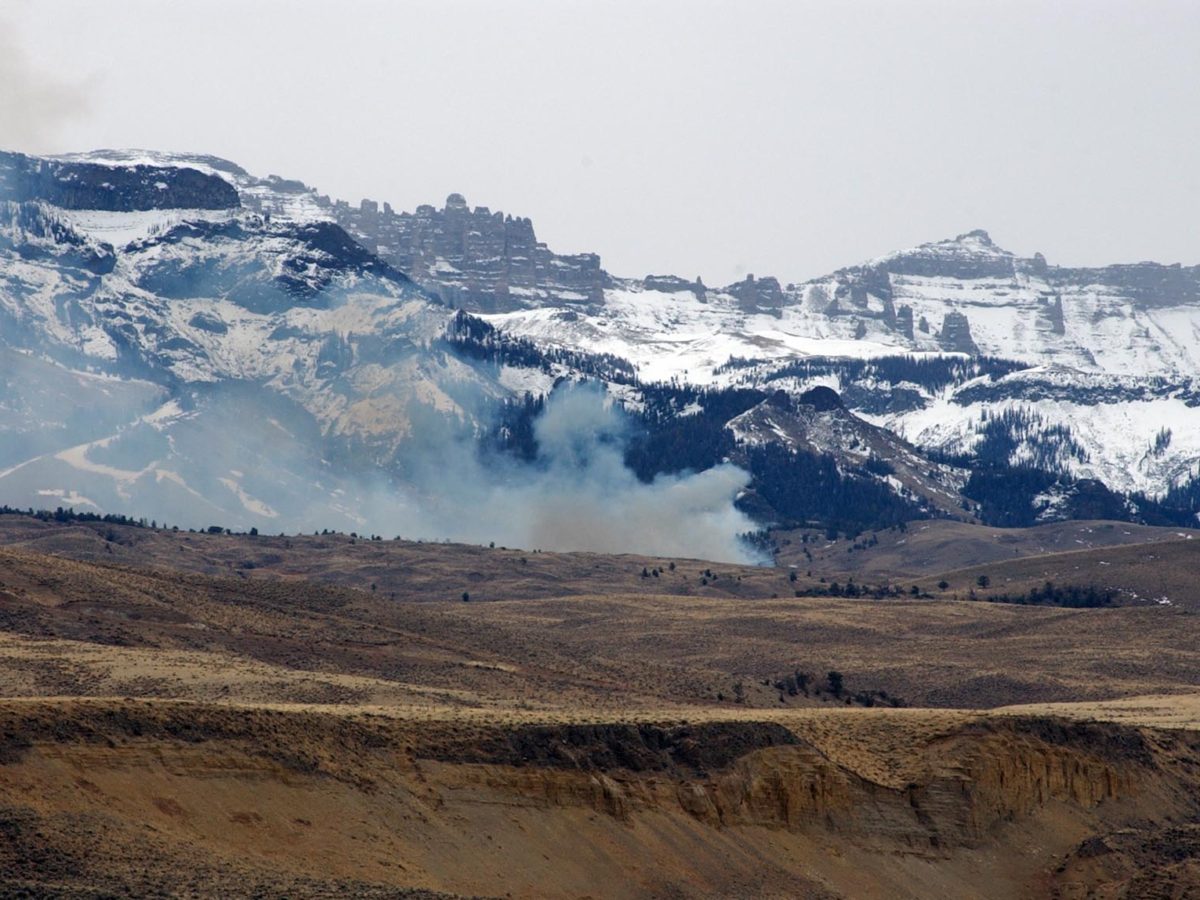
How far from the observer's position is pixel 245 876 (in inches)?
1997

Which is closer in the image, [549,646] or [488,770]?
[488,770]

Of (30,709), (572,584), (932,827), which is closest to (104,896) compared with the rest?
(30,709)

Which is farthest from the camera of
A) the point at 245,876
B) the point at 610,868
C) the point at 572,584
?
the point at 572,584

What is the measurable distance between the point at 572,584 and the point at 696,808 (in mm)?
133007

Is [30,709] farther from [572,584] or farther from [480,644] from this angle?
[572,584]

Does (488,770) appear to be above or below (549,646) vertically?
above

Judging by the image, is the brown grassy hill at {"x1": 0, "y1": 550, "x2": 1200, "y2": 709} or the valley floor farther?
the brown grassy hill at {"x1": 0, "y1": 550, "x2": 1200, "y2": 709}

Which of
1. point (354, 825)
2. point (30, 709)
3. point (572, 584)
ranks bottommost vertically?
point (572, 584)

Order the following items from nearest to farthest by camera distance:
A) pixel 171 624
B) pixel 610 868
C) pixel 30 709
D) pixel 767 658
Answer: pixel 30 709 < pixel 610 868 < pixel 171 624 < pixel 767 658

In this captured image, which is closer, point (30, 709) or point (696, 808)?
point (30, 709)

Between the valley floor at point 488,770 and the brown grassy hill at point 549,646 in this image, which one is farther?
the brown grassy hill at point 549,646

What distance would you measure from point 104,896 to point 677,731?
25.0m

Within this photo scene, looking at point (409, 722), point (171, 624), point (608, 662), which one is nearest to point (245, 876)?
point (409, 722)

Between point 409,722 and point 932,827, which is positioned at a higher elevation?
point 409,722
